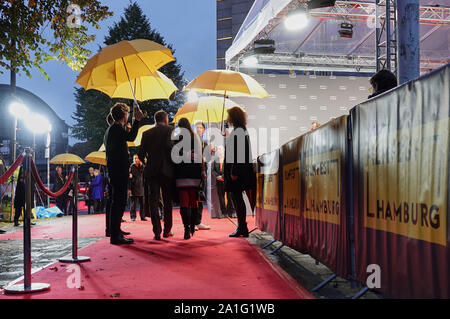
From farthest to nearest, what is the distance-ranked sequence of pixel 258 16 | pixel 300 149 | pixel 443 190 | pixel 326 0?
pixel 258 16 < pixel 326 0 < pixel 300 149 < pixel 443 190

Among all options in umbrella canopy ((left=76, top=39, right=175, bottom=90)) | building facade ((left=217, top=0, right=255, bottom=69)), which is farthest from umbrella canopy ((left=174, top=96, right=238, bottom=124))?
building facade ((left=217, top=0, right=255, bottom=69))

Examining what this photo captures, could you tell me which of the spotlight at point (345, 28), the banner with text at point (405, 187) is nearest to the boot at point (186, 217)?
the banner with text at point (405, 187)

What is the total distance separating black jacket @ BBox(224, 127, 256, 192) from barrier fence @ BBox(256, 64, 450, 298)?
266 centimetres

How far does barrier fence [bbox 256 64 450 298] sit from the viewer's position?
253 centimetres

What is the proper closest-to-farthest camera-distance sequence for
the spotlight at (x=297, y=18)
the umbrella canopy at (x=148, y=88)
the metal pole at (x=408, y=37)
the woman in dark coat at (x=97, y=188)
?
the metal pole at (x=408, y=37) < the umbrella canopy at (x=148, y=88) < the spotlight at (x=297, y=18) < the woman in dark coat at (x=97, y=188)

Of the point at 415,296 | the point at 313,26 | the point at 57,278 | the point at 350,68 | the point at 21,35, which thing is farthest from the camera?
the point at 350,68

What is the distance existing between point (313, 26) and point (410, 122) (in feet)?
44.4

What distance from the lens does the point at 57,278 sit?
4.69 meters

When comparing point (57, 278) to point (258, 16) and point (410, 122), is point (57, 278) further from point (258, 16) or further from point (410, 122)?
point (258, 16)

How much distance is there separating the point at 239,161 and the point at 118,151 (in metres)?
2.01

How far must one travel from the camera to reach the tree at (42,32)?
907 cm

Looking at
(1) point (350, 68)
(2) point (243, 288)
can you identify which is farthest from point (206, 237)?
(1) point (350, 68)

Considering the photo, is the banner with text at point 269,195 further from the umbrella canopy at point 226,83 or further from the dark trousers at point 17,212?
the dark trousers at point 17,212

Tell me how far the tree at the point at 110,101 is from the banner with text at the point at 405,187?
87.4ft
